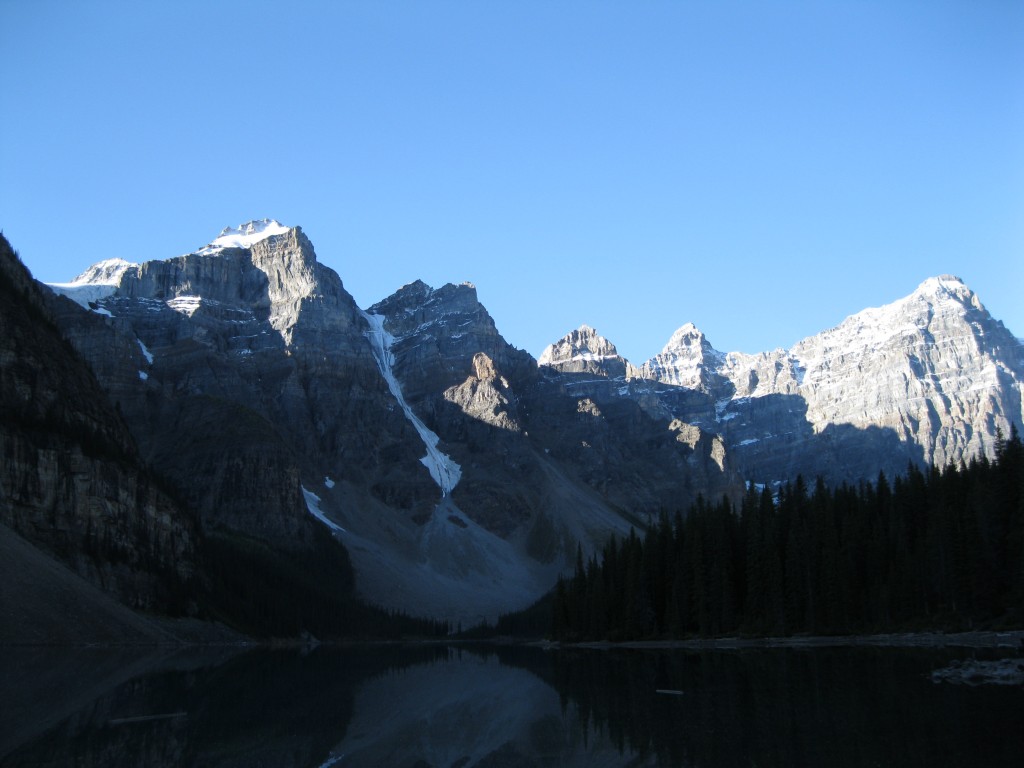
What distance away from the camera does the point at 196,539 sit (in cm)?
18288

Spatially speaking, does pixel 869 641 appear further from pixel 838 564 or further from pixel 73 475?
pixel 73 475

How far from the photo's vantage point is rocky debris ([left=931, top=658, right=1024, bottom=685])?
46500 mm

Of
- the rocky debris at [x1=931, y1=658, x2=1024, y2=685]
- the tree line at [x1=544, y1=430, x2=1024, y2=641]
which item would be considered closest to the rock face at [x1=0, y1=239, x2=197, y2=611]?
the tree line at [x1=544, y1=430, x2=1024, y2=641]

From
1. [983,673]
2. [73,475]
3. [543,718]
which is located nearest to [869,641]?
[983,673]

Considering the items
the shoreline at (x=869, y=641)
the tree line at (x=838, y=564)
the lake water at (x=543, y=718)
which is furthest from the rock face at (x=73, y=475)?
the shoreline at (x=869, y=641)

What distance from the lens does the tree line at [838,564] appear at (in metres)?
82.1

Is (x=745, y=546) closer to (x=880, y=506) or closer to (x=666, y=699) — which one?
(x=880, y=506)

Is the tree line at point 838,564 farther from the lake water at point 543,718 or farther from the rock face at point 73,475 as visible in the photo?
the rock face at point 73,475

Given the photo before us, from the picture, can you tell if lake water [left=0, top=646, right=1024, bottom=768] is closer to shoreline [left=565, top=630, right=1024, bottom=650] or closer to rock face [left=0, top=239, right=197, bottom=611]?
shoreline [left=565, top=630, right=1024, bottom=650]

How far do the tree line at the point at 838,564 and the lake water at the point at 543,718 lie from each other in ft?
45.8

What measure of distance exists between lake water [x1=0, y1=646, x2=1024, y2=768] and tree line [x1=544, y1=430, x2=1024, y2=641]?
13973 mm

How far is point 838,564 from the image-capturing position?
313 feet

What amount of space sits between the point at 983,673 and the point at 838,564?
47.2 m

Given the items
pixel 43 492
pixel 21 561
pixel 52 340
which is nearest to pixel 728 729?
pixel 21 561
